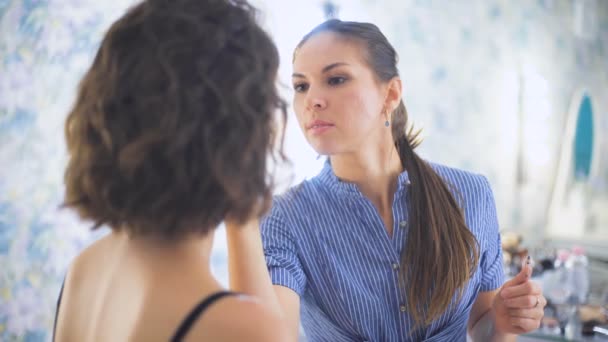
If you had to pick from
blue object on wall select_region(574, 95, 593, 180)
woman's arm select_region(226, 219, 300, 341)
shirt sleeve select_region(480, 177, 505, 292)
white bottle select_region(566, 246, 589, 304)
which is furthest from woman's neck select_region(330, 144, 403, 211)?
blue object on wall select_region(574, 95, 593, 180)

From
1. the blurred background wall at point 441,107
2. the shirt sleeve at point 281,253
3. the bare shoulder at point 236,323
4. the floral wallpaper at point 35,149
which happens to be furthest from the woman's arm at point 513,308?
the floral wallpaper at point 35,149

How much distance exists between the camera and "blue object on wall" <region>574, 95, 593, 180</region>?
3.78 meters

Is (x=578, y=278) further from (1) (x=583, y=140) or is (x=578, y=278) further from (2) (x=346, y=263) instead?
(1) (x=583, y=140)

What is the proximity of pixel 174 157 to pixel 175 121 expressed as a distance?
0.04 metres

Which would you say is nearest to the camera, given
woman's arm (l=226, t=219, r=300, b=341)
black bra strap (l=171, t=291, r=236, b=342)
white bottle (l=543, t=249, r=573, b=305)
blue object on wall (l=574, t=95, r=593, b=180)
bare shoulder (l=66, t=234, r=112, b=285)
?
black bra strap (l=171, t=291, r=236, b=342)

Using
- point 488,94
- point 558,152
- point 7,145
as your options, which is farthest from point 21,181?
point 558,152

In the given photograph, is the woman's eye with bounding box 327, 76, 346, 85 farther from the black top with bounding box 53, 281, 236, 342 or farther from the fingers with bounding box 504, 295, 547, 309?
the black top with bounding box 53, 281, 236, 342

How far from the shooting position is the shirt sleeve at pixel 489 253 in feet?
4.18

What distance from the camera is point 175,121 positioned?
1.76ft

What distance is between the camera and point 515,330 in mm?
1188

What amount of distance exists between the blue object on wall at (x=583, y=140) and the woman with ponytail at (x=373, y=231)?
285cm

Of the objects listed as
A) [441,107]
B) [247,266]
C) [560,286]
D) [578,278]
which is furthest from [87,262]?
[441,107]

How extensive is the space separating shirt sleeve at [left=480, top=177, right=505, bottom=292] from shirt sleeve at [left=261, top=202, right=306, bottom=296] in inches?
17.2

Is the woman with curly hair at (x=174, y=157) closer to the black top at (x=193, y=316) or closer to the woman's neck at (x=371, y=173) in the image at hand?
the black top at (x=193, y=316)
